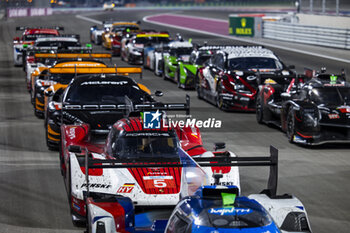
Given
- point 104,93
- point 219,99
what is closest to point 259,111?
point 219,99

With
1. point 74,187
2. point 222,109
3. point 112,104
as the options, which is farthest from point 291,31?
point 74,187

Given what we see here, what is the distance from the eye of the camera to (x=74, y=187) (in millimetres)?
10117

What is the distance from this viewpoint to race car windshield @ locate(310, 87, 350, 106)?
636 inches

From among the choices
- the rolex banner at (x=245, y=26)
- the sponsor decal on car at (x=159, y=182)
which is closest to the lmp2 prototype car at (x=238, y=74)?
the sponsor decal on car at (x=159, y=182)

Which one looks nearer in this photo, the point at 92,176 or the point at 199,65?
the point at 92,176

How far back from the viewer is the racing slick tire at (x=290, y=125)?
52.5 ft

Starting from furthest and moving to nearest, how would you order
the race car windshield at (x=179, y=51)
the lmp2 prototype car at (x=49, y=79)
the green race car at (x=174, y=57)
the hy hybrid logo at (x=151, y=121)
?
1. the race car windshield at (x=179, y=51)
2. the green race car at (x=174, y=57)
3. the lmp2 prototype car at (x=49, y=79)
4. the hy hybrid logo at (x=151, y=121)

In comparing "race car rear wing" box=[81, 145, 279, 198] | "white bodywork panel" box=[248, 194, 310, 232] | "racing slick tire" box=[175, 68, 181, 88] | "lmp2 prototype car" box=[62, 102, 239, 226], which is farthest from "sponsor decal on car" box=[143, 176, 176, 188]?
"racing slick tire" box=[175, 68, 181, 88]

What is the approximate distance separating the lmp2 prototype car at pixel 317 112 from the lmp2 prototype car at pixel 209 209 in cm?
676

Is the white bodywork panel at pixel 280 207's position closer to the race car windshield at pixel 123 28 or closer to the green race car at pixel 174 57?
the green race car at pixel 174 57

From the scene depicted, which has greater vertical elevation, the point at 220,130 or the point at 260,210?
the point at 260,210

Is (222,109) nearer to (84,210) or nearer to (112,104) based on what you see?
(112,104)

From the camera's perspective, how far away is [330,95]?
16297 millimetres

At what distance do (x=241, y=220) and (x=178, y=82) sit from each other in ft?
66.5
